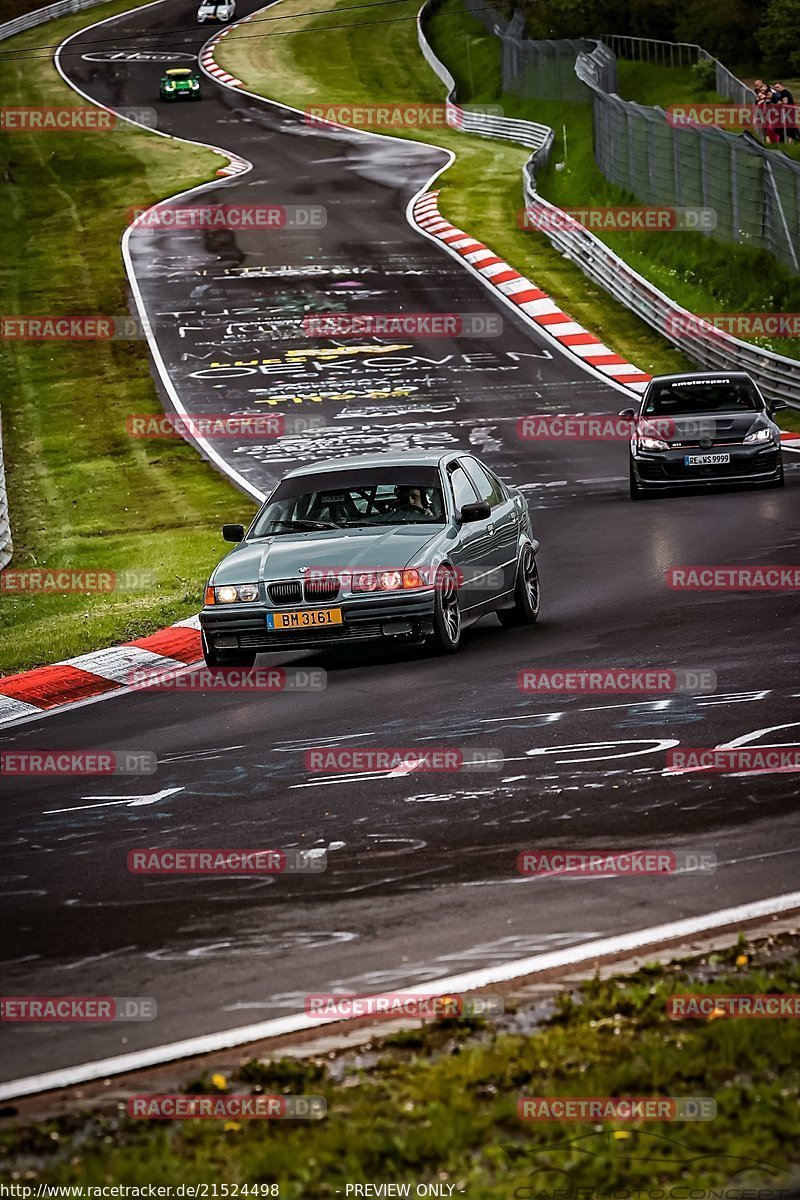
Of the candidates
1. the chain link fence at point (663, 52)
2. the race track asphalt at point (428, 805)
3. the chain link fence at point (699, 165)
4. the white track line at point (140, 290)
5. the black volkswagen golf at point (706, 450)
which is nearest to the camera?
the race track asphalt at point (428, 805)

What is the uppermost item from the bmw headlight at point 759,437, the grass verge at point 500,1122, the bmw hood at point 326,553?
the grass verge at point 500,1122

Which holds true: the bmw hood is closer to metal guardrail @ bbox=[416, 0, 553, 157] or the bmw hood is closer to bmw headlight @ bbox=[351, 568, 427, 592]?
bmw headlight @ bbox=[351, 568, 427, 592]

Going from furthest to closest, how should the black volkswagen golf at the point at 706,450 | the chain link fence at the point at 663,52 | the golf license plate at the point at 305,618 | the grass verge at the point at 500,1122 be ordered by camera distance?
1. the chain link fence at the point at 663,52
2. the black volkswagen golf at the point at 706,450
3. the golf license plate at the point at 305,618
4. the grass verge at the point at 500,1122

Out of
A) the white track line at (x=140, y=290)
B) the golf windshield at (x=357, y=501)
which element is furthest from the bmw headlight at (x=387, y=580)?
the white track line at (x=140, y=290)

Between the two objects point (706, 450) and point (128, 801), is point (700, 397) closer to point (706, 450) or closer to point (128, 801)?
point (706, 450)

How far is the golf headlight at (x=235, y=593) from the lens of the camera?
12461mm

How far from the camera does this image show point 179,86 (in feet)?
213

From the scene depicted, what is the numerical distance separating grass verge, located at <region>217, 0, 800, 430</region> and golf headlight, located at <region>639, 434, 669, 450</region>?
20.1 ft

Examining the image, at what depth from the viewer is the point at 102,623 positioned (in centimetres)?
1466

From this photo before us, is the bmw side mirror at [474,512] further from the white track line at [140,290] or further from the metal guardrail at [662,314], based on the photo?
the metal guardrail at [662,314]

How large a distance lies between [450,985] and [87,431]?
22.7m

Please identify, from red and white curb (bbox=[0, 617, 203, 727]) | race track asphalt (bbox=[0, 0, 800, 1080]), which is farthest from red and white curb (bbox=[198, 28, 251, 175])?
red and white curb (bbox=[0, 617, 203, 727])

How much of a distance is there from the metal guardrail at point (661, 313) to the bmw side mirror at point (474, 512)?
1436 centimetres

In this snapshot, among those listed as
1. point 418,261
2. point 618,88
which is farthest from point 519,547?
point 618,88
